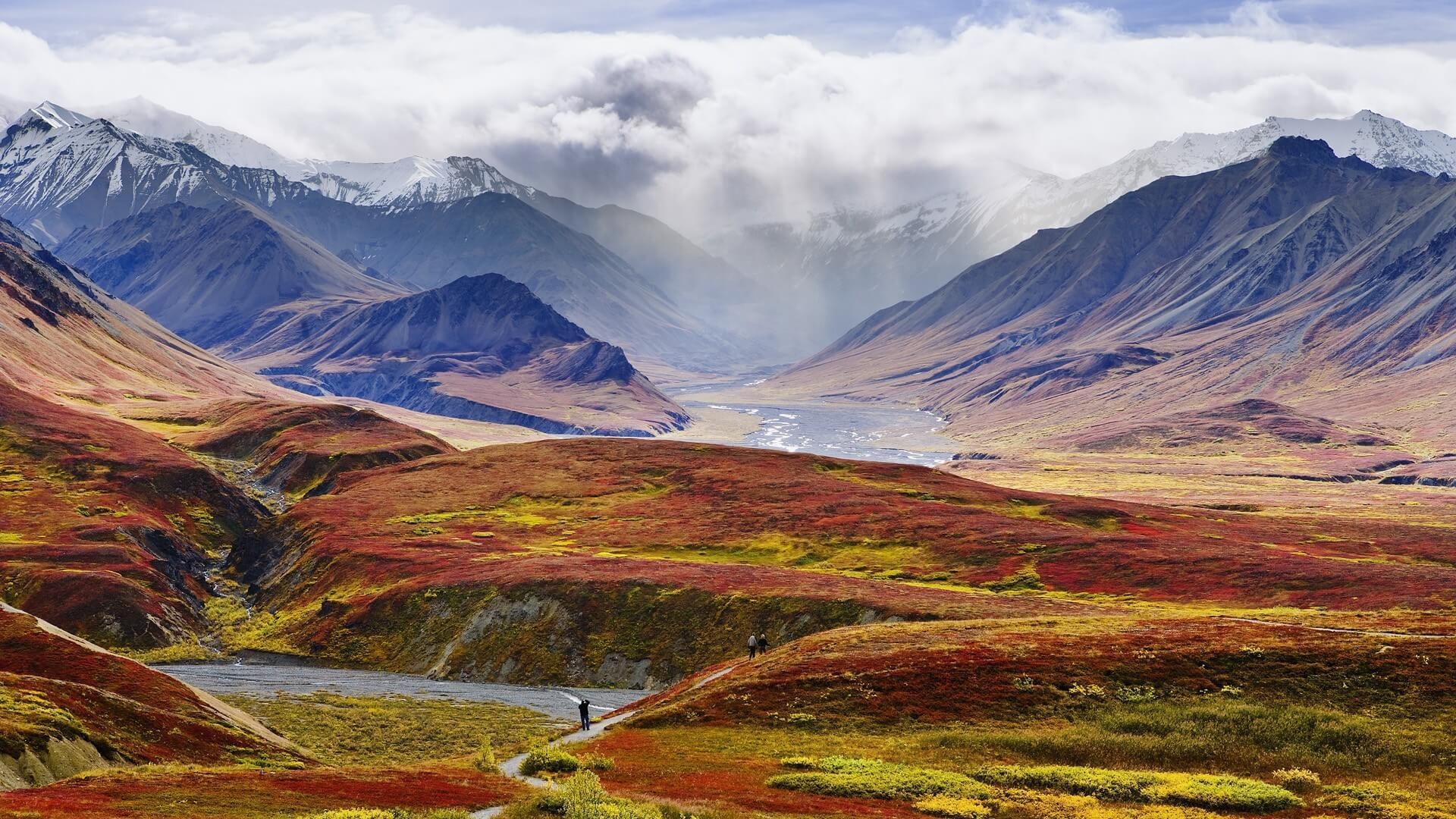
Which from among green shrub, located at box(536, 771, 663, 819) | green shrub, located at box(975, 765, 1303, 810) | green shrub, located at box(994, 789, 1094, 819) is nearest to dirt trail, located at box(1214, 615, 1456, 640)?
green shrub, located at box(975, 765, 1303, 810)

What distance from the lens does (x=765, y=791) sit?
3888cm

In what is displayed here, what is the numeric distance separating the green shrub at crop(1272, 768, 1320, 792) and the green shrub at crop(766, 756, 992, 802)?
426 inches

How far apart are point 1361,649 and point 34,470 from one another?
551 feet

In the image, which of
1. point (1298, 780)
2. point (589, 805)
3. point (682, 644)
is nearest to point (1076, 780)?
point (1298, 780)

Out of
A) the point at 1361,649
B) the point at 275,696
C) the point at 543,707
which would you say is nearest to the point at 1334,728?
the point at 1361,649

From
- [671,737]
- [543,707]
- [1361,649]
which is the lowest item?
[543,707]

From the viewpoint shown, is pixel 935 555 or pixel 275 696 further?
pixel 935 555

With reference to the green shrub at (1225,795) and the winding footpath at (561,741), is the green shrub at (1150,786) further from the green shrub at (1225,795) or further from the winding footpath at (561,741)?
the winding footpath at (561,741)

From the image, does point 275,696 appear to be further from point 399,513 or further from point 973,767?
point 399,513

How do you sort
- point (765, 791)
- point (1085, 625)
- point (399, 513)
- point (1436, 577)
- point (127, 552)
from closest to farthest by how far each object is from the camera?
point (765, 791) → point (1085, 625) → point (1436, 577) → point (127, 552) → point (399, 513)

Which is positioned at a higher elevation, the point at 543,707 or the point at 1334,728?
the point at 1334,728

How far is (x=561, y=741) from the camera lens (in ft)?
180

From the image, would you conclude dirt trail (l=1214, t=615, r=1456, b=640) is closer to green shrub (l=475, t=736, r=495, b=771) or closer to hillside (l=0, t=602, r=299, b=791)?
A: green shrub (l=475, t=736, r=495, b=771)

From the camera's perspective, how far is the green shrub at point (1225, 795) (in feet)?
122
